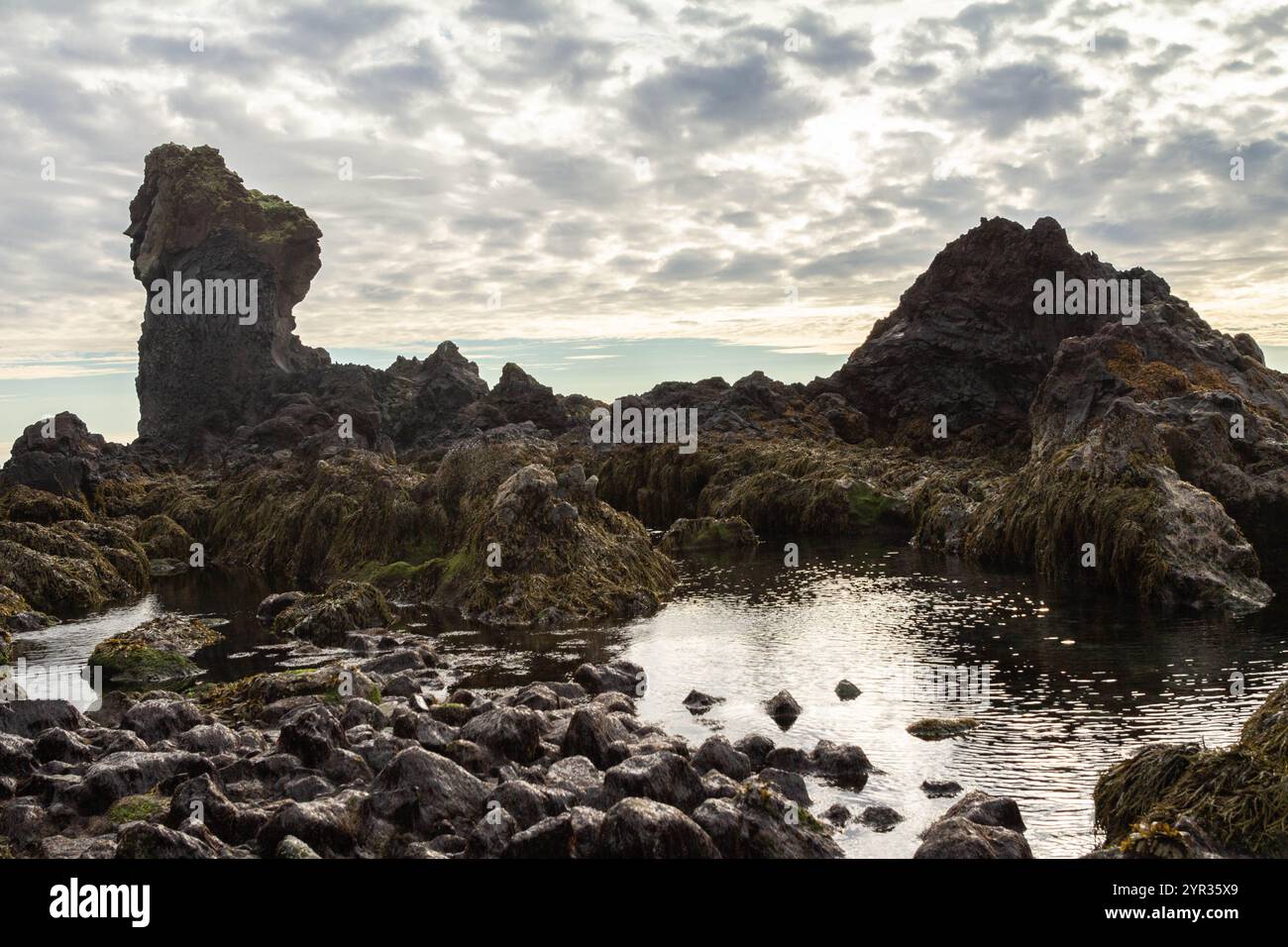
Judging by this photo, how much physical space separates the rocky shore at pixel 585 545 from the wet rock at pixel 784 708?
3145mm

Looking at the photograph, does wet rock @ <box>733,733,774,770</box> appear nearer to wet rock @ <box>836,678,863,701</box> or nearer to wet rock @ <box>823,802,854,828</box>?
wet rock @ <box>823,802,854,828</box>

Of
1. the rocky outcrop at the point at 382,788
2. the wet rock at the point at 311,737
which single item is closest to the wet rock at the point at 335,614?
the rocky outcrop at the point at 382,788

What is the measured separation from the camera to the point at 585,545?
41.4 meters

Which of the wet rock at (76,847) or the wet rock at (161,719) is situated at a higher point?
the wet rock at (161,719)

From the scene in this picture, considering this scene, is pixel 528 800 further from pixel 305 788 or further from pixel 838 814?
pixel 838 814

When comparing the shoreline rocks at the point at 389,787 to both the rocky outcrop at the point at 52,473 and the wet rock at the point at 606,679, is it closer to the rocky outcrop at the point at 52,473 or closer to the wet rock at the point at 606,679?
the wet rock at the point at 606,679

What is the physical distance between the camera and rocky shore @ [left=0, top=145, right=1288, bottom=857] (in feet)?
50.3

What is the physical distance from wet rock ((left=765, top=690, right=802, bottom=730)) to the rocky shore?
314 centimetres

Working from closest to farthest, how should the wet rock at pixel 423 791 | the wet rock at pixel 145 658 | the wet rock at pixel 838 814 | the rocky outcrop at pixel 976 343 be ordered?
the wet rock at pixel 423 791 → the wet rock at pixel 838 814 → the wet rock at pixel 145 658 → the rocky outcrop at pixel 976 343

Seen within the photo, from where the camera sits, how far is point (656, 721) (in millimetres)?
23266

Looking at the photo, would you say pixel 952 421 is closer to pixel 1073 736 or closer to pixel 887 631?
pixel 887 631

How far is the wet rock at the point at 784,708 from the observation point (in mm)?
23017

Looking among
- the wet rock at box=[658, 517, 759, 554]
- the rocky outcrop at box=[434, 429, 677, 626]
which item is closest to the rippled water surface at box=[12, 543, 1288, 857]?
the rocky outcrop at box=[434, 429, 677, 626]
